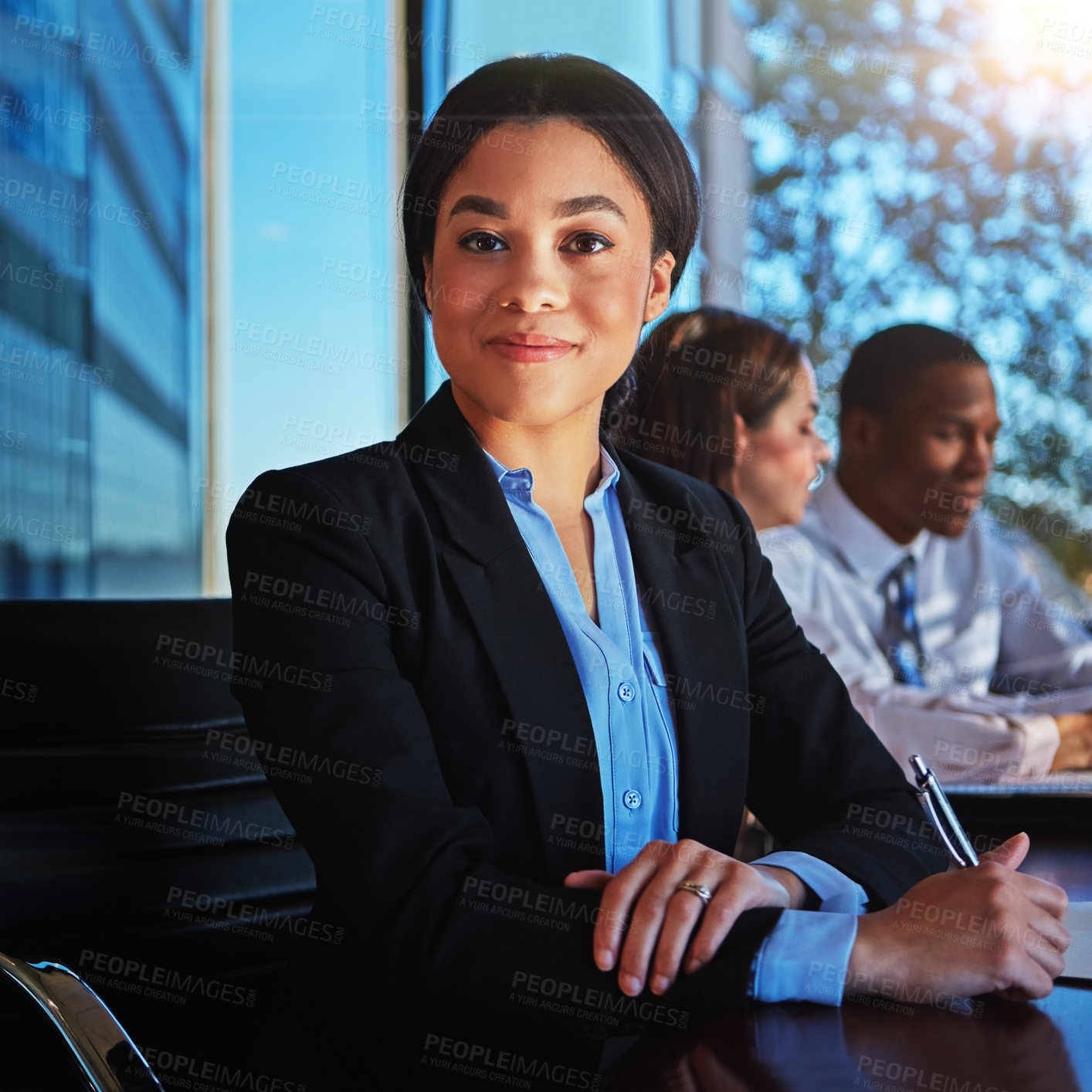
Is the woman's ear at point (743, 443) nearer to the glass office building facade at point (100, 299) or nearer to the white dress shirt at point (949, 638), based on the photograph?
the white dress shirt at point (949, 638)

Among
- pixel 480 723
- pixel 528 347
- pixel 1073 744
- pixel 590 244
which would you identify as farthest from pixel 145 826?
pixel 1073 744

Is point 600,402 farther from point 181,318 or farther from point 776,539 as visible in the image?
point 181,318

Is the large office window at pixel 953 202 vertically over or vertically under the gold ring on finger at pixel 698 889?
over

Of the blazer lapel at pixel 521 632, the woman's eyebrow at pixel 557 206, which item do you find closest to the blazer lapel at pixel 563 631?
the blazer lapel at pixel 521 632

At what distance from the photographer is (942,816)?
1.04m

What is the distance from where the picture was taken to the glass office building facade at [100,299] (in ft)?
9.78

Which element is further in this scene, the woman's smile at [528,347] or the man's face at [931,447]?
the man's face at [931,447]

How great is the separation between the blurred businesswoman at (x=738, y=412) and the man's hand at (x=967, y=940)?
1726 millimetres

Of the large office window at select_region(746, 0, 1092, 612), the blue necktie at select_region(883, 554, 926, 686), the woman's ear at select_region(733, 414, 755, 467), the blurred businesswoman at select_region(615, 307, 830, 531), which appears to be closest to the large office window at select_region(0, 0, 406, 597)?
the blurred businesswoman at select_region(615, 307, 830, 531)

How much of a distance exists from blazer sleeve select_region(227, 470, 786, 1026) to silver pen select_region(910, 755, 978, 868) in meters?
0.22

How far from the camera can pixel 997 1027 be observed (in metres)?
0.78

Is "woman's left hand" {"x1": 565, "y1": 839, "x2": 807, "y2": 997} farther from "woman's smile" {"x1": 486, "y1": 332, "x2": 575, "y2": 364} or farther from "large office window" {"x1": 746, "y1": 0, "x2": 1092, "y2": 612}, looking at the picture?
"large office window" {"x1": 746, "y1": 0, "x2": 1092, "y2": 612}

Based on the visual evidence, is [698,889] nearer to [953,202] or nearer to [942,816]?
[942,816]

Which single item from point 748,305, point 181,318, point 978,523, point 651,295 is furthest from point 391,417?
point 651,295
